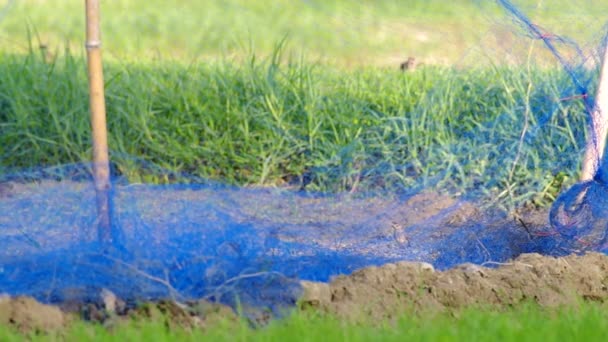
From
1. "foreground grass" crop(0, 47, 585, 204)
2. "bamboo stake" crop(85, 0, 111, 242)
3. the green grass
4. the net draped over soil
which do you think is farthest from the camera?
the green grass

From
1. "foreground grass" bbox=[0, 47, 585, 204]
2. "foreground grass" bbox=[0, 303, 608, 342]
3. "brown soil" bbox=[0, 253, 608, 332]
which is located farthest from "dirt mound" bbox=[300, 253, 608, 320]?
"foreground grass" bbox=[0, 47, 585, 204]

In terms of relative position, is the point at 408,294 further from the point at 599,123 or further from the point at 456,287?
the point at 599,123

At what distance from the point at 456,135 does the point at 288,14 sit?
7.43m

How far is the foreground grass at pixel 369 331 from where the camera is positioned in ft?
10.6

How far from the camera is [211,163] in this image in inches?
240

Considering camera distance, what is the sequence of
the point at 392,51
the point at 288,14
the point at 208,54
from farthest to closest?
the point at 288,14 → the point at 392,51 → the point at 208,54

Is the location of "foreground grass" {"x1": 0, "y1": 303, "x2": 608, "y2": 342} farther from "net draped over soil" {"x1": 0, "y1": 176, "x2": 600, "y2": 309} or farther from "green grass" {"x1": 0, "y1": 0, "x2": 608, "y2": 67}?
"green grass" {"x1": 0, "y1": 0, "x2": 608, "y2": 67}

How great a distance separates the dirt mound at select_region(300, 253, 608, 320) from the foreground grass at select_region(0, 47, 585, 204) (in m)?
1.27

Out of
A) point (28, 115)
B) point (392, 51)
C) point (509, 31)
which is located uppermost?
point (509, 31)

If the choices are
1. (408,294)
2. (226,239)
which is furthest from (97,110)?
(408,294)

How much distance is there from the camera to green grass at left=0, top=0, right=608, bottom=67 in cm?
908

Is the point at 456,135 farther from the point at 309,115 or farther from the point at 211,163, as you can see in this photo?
the point at 211,163

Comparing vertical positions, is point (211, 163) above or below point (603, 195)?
below

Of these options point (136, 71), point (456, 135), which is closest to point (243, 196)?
point (456, 135)
